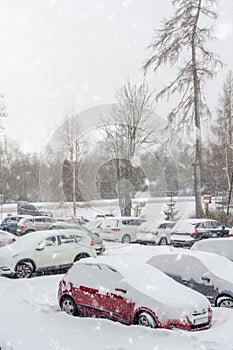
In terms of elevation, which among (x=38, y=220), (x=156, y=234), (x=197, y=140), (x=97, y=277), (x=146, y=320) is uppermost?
(x=197, y=140)

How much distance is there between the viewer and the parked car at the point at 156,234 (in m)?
16.8

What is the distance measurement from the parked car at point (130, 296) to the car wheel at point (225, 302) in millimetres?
1280

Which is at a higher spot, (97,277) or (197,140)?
(197,140)

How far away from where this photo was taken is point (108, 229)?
16.5 m

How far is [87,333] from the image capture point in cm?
543

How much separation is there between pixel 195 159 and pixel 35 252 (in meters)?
11.1

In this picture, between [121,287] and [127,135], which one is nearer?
[121,287]

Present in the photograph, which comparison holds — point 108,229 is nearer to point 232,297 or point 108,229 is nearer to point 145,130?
point 145,130

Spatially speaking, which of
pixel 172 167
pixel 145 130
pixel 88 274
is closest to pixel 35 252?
pixel 88 274

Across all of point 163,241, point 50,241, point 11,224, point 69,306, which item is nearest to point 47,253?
point 50,241

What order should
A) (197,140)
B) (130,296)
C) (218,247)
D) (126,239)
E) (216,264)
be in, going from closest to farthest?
(130,296) < (216,264) < (218,247) < (126,239) < (197,140)

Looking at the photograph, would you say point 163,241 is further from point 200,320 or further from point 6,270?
point 200,320

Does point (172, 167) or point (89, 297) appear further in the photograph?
point (172, 167)

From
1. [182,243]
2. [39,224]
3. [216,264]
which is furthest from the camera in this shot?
[39,224]
